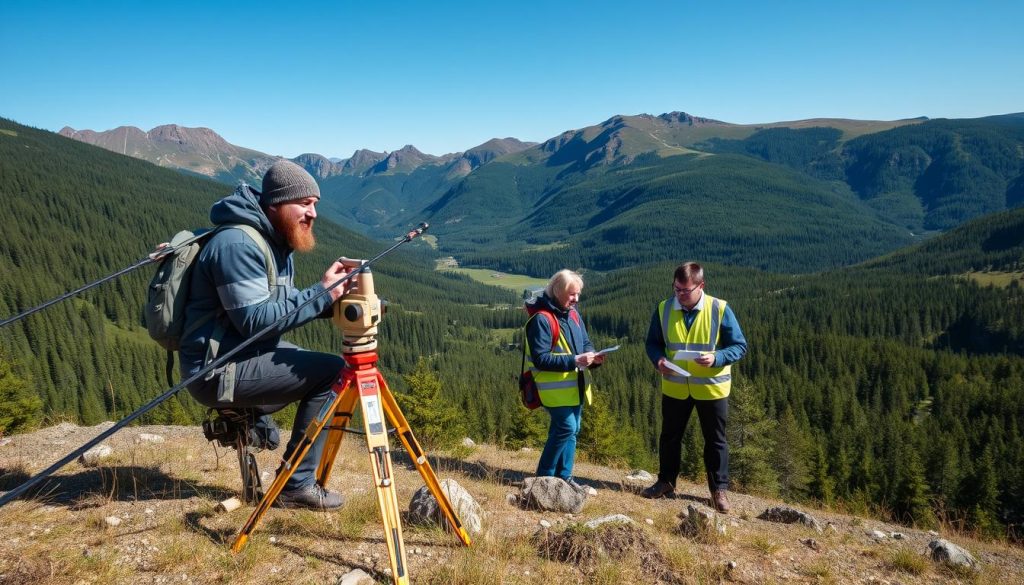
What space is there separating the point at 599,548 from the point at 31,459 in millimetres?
7481

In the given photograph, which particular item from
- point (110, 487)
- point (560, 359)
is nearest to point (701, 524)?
point (560, 359)

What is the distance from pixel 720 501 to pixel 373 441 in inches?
192

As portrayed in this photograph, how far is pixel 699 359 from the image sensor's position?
20.3 ft

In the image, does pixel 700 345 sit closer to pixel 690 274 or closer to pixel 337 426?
pixel 690 274

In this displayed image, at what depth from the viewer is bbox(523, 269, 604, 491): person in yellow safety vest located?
6.29 metres

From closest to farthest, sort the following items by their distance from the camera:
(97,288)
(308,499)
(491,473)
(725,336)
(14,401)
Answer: (308,499) < (725,336) < (491,473) < (14,401) < (97,288)

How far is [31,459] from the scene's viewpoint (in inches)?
268

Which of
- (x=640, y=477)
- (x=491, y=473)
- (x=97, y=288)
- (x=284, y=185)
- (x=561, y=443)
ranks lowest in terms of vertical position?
(x=97, y=288)

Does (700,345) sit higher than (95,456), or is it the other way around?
(700,345)

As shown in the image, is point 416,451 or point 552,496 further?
point 552,496

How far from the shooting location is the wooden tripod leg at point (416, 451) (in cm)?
408

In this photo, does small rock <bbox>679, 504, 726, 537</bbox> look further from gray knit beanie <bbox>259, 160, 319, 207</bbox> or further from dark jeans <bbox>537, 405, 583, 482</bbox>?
gray knit beanie <bbox>259, 160, 319, 207</bbox>

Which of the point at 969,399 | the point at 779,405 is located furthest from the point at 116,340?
the point at 969,399

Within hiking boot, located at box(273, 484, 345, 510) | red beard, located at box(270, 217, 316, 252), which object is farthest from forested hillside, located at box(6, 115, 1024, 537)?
red beard, located at box(270, 217, 316, 252)
